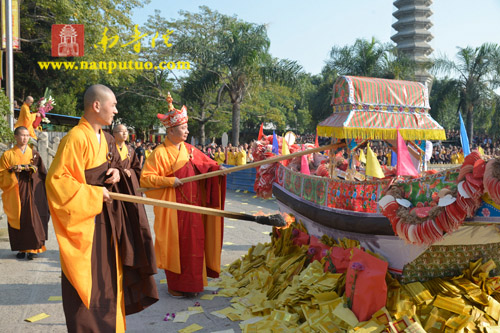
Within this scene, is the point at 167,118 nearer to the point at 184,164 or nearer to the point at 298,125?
the point at 184,164

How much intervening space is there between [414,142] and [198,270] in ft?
9.44

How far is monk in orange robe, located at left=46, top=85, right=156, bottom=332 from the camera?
273cm

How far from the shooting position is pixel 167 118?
468 cm

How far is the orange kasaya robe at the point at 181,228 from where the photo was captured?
446cm

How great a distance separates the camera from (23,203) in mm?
5828

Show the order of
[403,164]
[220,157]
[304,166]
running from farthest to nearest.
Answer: [220,157], [304,166], [403,164]

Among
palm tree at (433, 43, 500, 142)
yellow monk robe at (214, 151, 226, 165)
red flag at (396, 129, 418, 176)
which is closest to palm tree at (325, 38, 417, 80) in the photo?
palm tree at (433, 43, 500, 142)

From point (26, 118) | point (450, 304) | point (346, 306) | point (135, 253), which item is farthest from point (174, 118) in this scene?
point (26, 118)

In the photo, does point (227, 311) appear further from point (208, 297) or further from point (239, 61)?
point (239, 61)

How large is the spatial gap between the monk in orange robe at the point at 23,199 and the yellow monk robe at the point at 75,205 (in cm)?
339

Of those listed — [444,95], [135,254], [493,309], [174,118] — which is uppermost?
[444,95]

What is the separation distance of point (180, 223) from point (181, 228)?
55 mm

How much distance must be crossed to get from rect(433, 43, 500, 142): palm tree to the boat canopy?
18818 millimetres

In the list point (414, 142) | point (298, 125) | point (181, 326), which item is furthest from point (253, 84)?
point (298, 125)
